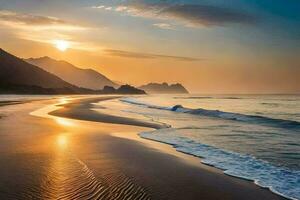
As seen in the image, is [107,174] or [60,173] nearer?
[60,173]

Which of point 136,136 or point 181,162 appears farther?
point 136,136

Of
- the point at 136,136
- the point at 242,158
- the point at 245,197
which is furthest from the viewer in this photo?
the point at 136,136

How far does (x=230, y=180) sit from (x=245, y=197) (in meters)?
1.74

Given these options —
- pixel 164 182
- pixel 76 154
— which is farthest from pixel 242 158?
pixel 76 154

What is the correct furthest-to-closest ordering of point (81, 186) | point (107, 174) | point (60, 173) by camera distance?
1. point (107, 174)
2. point (60, 173)
3. point (81, 186)

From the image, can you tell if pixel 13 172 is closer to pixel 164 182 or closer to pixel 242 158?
pixel 164 182

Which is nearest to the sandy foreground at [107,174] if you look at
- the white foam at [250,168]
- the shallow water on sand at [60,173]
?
the shallow water on sand at [60,173]

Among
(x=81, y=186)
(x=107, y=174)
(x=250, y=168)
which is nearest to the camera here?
(x=81, y=186)

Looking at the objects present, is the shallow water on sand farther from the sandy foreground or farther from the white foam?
the white foam

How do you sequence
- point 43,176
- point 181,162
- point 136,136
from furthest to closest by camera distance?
point 136,136, point 181,162, point 43,176

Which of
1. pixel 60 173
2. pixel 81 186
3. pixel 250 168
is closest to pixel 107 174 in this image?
pixel 60 173

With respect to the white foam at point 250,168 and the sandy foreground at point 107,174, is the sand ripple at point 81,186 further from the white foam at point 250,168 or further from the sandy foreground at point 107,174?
the white foam at point 250,168

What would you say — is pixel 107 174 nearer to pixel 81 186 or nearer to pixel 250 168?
pixel 81 186

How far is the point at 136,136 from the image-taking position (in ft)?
66.9
